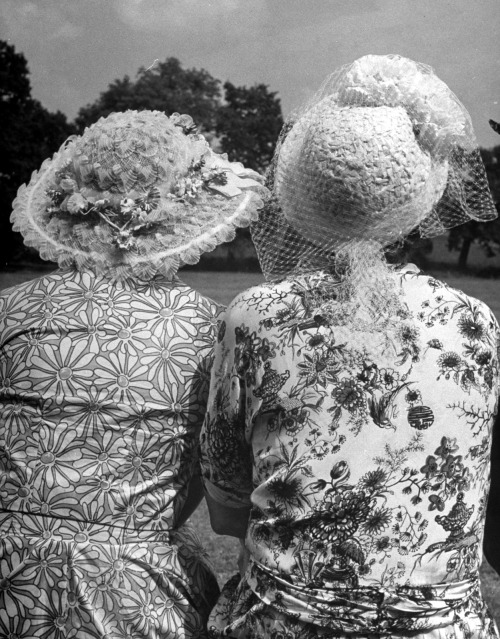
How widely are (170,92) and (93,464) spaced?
30.7m

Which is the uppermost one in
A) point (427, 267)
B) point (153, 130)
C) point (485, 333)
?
point (153, 130)

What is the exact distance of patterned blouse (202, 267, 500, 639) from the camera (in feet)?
4.99

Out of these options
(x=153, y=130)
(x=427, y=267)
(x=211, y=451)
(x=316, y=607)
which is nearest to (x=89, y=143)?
(x=153, y=130)

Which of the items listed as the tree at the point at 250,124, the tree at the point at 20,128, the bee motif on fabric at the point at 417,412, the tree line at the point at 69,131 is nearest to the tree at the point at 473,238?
the tree line at the point at 69,131

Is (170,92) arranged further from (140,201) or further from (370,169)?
(370,169)

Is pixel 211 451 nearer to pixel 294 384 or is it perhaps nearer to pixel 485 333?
pixel 294 384

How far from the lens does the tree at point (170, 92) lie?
94.8 ft

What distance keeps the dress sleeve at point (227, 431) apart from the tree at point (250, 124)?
17.0 m

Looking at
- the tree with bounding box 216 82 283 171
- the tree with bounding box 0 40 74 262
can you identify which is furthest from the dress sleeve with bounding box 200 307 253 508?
the tree with bounding box 0 40 74 262

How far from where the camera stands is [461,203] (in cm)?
175

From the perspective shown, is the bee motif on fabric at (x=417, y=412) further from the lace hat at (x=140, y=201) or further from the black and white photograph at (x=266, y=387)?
the lace hat at (x=140, y=201)

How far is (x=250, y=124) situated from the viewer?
71.4 feet

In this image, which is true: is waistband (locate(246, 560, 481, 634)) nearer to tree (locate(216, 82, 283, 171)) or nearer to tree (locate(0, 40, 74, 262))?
tree (locate(216, 82, 283, 171))

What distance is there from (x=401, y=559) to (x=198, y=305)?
0.75 meters
